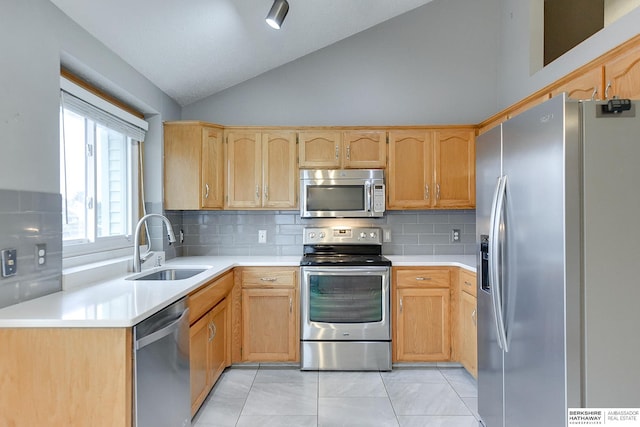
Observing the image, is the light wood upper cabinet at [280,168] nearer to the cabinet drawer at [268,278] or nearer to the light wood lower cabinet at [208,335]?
the cabinet drawer at [268,278]

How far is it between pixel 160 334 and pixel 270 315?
1.43 m

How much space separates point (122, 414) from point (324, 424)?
A: 3.92 ft

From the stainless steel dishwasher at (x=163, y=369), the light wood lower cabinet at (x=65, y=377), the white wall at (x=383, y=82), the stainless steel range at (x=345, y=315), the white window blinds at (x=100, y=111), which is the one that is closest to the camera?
the light wood lower cabinet at (x=65, y=377)

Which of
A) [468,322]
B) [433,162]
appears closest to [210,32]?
[433,162]

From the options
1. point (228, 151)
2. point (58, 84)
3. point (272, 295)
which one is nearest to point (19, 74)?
point (58, 84)

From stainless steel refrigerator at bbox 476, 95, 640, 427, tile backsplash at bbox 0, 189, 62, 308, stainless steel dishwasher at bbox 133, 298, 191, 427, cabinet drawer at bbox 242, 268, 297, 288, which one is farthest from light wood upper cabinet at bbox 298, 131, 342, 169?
stainless steel refrigerator at bbox 476, 95, 640, 427

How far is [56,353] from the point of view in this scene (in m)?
1.37

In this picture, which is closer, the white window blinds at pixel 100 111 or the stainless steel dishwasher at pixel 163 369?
the stainless steel dishwasher at pixel 163 369

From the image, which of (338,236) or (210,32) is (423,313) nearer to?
(338,236)

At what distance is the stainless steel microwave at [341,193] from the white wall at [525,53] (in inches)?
53.2

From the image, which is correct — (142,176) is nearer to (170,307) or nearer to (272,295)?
(272,295)

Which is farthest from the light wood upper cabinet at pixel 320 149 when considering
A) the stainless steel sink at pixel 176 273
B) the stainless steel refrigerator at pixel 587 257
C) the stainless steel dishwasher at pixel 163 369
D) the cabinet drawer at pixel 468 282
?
the stainless steel refrigerator at pixel 587 257

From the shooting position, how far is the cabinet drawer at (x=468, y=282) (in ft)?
8.58

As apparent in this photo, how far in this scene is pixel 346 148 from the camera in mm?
3211
